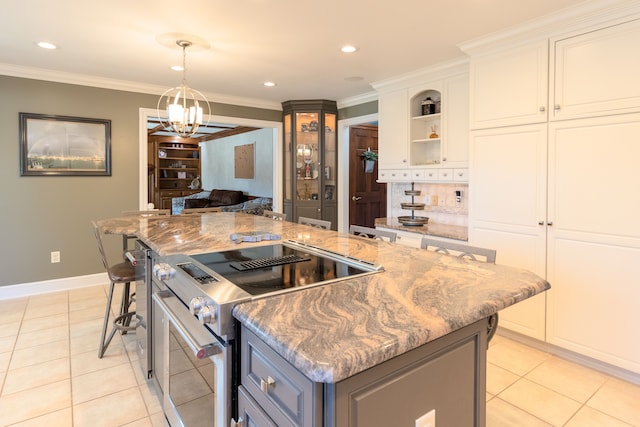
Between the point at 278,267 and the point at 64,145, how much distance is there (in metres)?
3.86

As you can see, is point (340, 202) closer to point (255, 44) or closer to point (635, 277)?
point (255, 44)

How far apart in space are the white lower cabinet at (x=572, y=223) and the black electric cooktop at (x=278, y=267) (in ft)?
5.91

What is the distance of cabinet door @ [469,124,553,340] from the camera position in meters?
2.72

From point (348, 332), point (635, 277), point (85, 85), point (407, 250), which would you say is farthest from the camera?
point (85, 85)

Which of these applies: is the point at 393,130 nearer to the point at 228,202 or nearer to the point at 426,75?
the point at 426,75

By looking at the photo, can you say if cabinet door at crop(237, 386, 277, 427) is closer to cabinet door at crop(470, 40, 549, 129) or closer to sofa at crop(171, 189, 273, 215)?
cabinet door at crop(470, 40, 549, 129)

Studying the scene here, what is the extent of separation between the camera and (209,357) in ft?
4.05

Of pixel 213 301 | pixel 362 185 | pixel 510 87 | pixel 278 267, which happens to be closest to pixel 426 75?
pixel 510 87

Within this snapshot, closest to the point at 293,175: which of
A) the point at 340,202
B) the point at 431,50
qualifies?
the point at 340,202

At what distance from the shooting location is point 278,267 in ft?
5.30

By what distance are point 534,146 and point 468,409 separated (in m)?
2.16

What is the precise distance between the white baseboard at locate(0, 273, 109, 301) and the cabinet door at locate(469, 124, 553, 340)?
13.9 ft

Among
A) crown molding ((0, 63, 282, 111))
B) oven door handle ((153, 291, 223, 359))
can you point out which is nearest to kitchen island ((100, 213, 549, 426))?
oven door handle ((153, 291, 223, 359))

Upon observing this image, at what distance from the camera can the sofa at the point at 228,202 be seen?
6.61 metres
